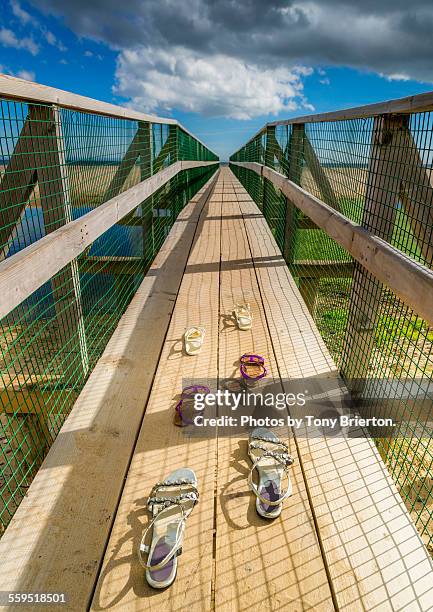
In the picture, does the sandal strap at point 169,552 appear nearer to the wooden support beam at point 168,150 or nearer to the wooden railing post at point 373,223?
the wooden railing post at point 373,223

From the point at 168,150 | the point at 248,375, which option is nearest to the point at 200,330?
the point at 248,375

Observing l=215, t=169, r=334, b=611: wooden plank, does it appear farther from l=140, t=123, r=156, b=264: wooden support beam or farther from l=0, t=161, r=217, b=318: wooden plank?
l=140, t=123, r=156, b=264: wooden support beam

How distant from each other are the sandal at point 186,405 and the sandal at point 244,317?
661mm

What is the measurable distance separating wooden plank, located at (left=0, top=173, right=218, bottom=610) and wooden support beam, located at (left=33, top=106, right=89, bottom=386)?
0.16 meters

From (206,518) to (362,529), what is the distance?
0.49 metres

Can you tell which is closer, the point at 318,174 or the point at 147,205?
the point at 318,174

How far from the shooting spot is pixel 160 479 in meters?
1.43

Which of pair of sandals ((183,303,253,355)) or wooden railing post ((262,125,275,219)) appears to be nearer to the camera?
pair of sandals ((183,303,253,355))

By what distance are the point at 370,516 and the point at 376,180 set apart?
135cm

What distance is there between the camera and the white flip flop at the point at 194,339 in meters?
2.21

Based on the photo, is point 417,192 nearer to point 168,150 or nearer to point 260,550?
point 260,550

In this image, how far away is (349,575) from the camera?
3.79ft

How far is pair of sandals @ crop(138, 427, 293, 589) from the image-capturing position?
1.14m

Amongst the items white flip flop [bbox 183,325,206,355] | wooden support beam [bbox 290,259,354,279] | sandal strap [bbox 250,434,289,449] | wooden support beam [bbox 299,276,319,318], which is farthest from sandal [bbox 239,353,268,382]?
wooden support beam [bbox 299,276,319,318]
